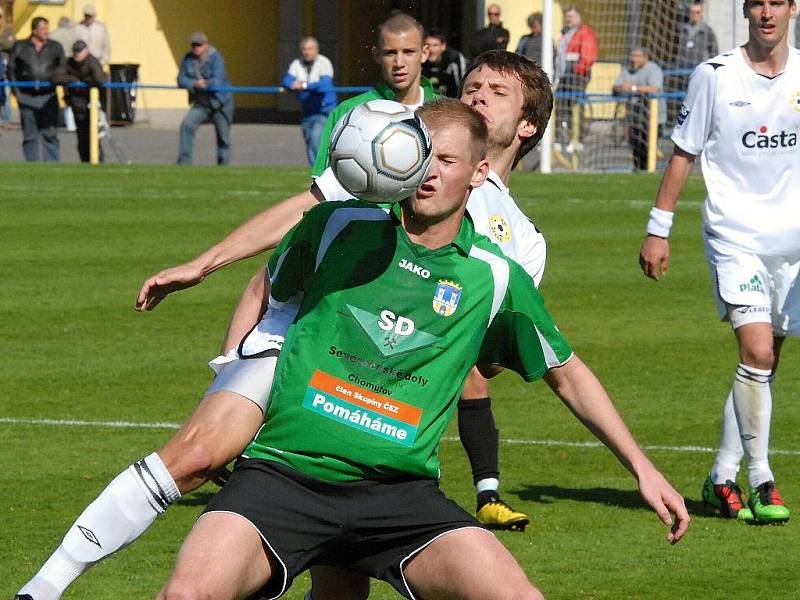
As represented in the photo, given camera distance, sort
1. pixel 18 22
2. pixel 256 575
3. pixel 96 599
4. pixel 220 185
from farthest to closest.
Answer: pixel 18 22
pixel 220 185
pixel 96 599
pixel 256 575

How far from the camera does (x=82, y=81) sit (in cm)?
2538

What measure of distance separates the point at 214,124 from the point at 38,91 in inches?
104

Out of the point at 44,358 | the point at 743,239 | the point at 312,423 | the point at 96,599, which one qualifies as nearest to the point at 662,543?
the point at 743,239

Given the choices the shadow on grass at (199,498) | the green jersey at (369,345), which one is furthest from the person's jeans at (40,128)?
the green jersey at (369,345)

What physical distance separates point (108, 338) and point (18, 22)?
91.6ft

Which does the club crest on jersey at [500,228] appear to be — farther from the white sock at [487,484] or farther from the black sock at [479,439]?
the white sock at [487,484]

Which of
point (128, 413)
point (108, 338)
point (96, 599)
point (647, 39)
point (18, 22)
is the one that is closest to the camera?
point (96, 599)

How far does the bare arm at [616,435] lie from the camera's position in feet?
14.5

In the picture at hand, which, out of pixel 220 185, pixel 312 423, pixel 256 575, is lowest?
pixel 220 185

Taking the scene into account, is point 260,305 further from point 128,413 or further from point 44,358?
point 44,358

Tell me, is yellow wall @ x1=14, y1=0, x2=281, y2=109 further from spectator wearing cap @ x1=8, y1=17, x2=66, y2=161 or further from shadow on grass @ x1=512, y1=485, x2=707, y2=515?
shadow on grass @ x1=512, y1=485, x2=707, y2=515

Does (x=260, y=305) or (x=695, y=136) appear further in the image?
(x=695, y=136)

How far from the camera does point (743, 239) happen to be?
24.1 ft

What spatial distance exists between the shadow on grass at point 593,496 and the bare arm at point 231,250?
247 cm
